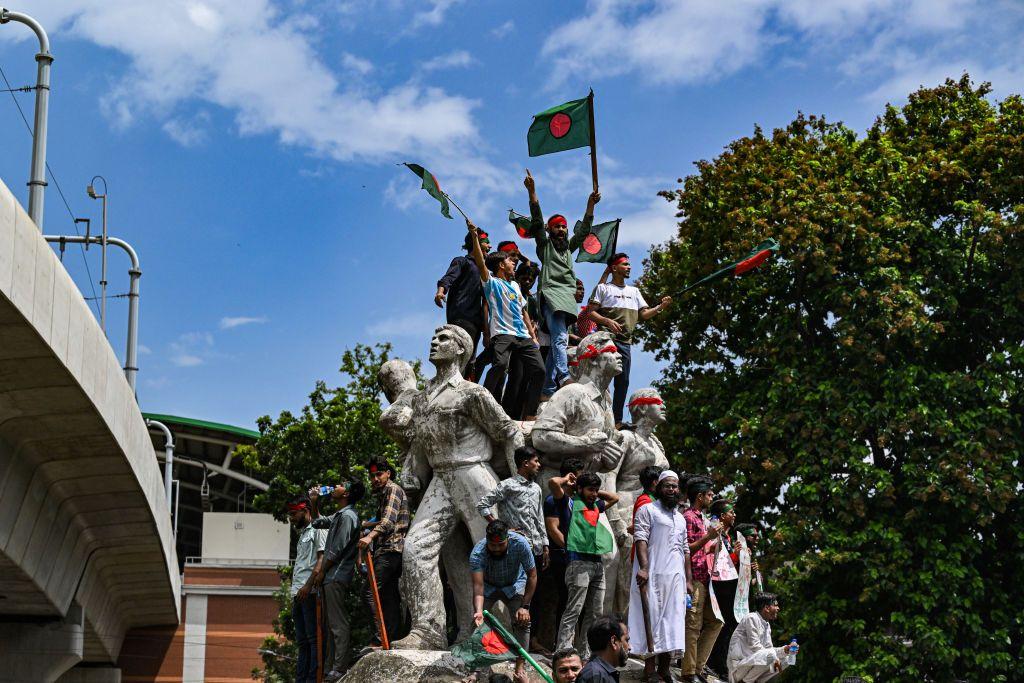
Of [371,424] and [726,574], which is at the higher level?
[371,424]

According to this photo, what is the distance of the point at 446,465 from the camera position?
38.9ft

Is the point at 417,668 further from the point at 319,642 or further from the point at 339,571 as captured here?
the point at 319,642

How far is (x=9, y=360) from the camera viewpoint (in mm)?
13883

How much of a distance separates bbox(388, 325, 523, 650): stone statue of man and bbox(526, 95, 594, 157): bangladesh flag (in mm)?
4441

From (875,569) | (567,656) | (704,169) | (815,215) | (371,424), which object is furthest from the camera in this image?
(371,424)

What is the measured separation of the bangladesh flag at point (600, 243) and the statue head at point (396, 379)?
128 inches

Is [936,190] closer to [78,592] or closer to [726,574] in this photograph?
[726,574]

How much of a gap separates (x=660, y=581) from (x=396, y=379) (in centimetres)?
327

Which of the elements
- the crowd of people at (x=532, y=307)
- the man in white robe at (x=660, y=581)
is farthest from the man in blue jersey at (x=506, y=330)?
the man in white robe at (x=660, y=581)

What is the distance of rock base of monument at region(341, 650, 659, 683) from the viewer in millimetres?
10398

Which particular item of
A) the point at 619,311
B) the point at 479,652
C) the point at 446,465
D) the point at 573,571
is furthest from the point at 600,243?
the point at 479,652

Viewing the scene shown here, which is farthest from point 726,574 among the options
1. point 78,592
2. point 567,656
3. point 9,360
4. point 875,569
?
point 78,592

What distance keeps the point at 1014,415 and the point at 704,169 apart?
7.63m

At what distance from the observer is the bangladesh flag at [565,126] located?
15.9 metres
